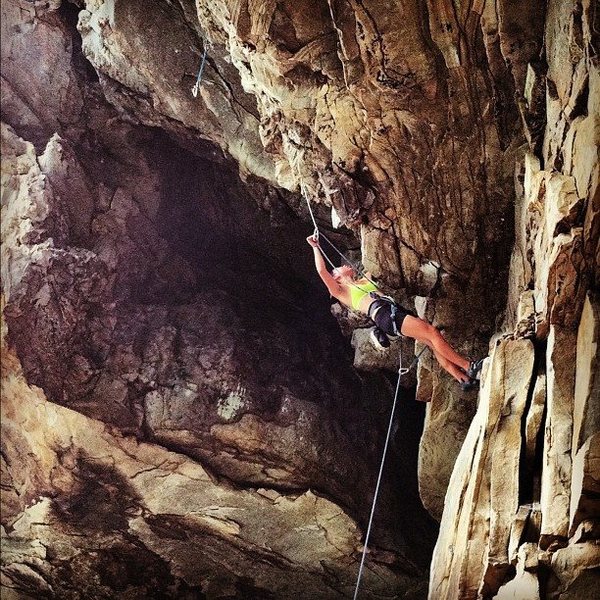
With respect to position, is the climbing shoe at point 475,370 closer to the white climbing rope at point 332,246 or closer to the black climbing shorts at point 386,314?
the black climbing shorts at point 386,314

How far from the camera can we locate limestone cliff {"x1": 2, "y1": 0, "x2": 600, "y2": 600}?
5.64m

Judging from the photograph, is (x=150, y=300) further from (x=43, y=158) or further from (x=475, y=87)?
(x=475, y=87)

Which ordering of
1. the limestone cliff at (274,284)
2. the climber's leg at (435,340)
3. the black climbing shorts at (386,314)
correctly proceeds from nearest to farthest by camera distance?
the limestone cliff at (274,284) → the climber's leg at (435,340) → the black climbing shorts at (386,314)

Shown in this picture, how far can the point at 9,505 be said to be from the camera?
8.05m

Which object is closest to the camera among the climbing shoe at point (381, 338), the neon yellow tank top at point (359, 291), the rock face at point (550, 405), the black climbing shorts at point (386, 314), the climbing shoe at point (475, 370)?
the rock face at point (550, 405)

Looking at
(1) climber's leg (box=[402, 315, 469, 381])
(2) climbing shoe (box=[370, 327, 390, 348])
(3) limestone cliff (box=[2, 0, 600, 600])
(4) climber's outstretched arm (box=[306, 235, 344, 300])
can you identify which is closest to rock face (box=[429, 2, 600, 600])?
(3) limestone cliff (box=[2, 0, 600, 600])

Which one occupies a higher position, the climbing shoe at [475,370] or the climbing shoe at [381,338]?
the climbing shoe at [381,338]

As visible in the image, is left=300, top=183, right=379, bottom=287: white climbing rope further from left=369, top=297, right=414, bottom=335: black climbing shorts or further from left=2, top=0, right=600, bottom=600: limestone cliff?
left=369, top=297, right=414, bottom=335: black climbing shorts

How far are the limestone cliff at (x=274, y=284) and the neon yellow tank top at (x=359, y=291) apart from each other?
0.17 m


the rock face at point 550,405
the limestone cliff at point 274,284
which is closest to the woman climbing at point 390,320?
the limestone cliff at point 274,284

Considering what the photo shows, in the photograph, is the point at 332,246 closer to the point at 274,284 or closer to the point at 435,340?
the point at 274,284

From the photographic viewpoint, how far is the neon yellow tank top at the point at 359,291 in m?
7.57

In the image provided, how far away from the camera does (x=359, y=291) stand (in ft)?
24.9

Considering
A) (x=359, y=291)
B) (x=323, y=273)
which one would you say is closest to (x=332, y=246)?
(x=323, y=273)
